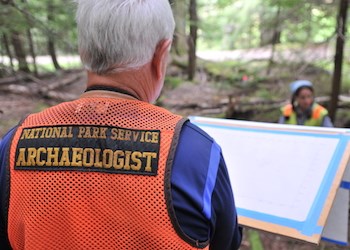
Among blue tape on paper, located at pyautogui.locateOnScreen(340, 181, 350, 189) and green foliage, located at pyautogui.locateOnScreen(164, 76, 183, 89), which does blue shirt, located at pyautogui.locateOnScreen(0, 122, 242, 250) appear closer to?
blue tape on paper, located at pyautogui.locateOnScreen(340, 181, 350, 189)

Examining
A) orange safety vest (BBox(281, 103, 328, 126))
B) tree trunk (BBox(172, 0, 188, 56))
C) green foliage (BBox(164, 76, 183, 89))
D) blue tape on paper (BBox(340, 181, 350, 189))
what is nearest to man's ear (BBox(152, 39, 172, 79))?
blue tape on paper (BBox(340, 181, 350, 189))

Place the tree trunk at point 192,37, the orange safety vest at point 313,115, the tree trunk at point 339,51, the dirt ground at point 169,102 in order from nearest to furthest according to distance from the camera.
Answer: the dirt ground at point 169,102
the orange safety vest at point 313,115
the tree trunk at point 339,51
the tree trunk at point 192,37

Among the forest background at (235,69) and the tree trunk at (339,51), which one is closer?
the forest background at (235,69)

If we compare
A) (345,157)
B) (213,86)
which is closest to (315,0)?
(345,157)

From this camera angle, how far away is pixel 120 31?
41.9 inches

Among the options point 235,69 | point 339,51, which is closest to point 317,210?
point 339,51

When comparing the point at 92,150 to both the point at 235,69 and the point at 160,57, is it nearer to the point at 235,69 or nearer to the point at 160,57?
the point at 160,57

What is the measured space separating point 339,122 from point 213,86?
476 cm

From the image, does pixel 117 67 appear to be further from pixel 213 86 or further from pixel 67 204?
pixel 213 86

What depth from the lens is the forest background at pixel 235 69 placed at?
4.91m

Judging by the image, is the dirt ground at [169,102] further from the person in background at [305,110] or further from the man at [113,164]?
the man at [113,164]

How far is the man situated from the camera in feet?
3.45

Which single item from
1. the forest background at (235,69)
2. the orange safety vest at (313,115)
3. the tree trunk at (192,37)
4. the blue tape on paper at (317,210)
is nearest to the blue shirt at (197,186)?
the blue tape on paper at (317,210)

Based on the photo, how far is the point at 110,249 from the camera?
108cm
